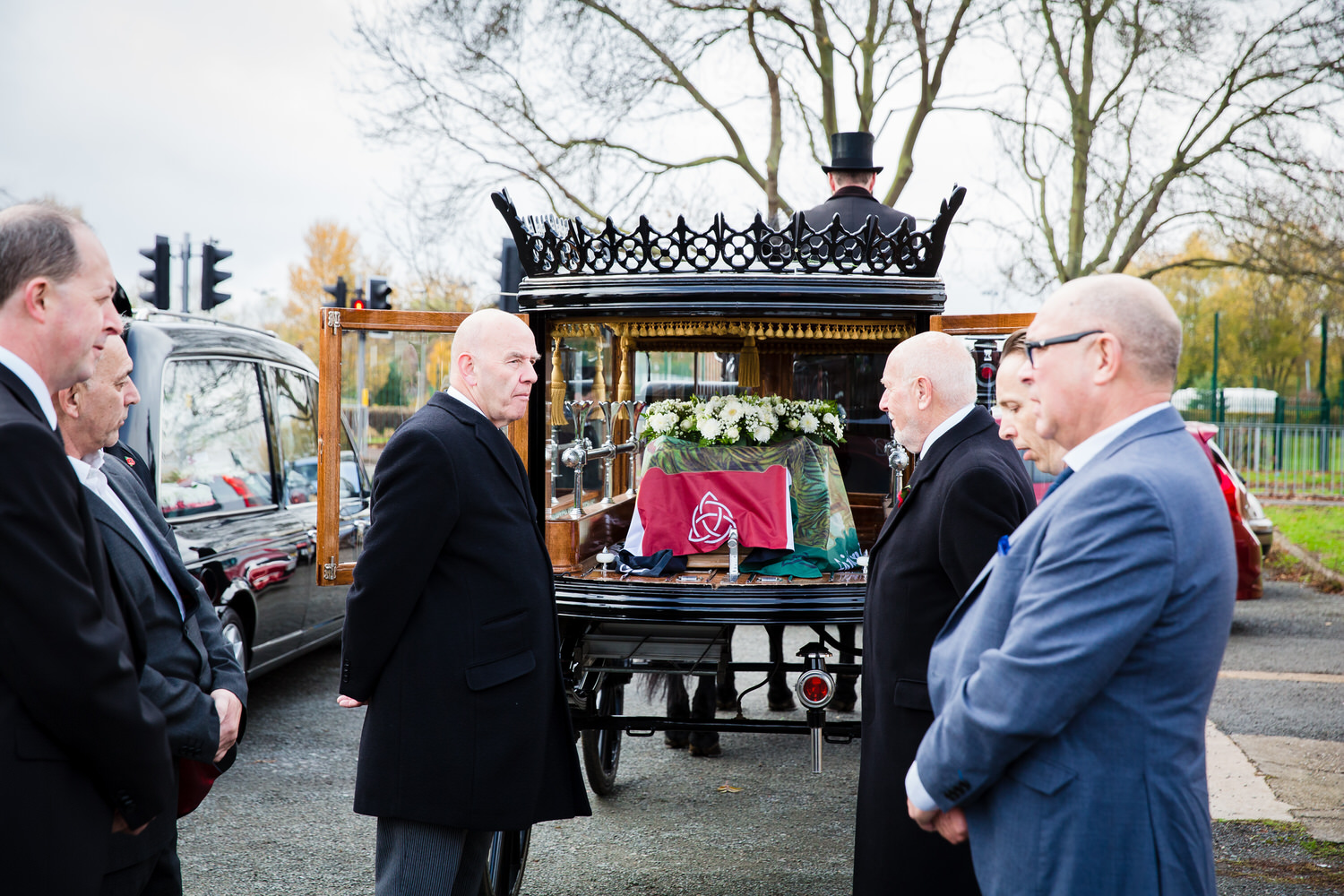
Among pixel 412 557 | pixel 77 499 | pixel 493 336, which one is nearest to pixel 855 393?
pixel 493 336

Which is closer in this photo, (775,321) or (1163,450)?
(1163,450)

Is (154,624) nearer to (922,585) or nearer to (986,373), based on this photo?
(922,585)

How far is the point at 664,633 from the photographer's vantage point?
4605 mm

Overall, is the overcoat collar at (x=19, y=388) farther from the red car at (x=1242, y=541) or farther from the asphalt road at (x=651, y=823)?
the red car at (x=1242, y=541)

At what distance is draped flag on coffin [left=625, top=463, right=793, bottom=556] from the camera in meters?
4.88

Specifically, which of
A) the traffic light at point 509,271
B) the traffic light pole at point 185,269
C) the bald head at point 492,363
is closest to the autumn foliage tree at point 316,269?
the traffic light pole at point 185,269

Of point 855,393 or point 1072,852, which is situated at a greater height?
point 855,393

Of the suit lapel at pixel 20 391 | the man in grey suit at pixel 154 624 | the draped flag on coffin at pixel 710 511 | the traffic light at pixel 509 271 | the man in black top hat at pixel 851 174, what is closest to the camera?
the suit lapel at pixel 20 391

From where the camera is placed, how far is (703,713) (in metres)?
5.55

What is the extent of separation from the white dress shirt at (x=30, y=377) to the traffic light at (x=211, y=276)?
12336 millimetres

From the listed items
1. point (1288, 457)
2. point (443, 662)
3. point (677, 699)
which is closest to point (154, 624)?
point (443, 662)

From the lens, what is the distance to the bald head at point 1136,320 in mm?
1876

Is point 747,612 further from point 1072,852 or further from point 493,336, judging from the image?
point 1072,852

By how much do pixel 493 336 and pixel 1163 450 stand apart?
1.97 metres
